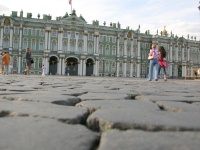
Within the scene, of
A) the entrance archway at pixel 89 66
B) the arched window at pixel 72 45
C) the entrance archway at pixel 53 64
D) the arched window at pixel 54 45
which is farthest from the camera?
the entrance archway at pixel 89 66

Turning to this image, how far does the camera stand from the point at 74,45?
53.3m

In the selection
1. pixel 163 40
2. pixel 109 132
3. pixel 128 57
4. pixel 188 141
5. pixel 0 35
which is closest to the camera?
pixel 188 141

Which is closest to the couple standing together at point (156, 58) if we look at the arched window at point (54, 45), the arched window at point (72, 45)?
the arched window at point (54, 45)

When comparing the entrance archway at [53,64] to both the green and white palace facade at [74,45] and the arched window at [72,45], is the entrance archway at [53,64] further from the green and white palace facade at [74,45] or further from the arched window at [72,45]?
the arched window at [72,45]

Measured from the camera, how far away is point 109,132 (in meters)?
1.38

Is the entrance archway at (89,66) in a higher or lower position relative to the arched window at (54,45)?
lower

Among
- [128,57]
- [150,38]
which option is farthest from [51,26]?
[150,38]

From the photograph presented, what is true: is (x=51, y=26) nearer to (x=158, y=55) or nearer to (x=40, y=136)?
(x=158, y=55)

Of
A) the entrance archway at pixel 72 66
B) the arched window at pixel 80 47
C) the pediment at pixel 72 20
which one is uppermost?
the pediment at pixel 72 20

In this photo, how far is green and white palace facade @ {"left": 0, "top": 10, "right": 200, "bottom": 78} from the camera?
165 feet

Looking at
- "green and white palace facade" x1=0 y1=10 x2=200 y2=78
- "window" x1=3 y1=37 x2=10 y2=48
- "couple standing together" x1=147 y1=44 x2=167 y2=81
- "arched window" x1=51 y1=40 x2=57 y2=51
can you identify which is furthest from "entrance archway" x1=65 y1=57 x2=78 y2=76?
"couple standing together" x1=147 y1=44 x2=167 y2=81

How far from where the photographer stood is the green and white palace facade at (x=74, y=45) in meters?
50.3

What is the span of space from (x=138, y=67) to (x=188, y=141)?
193ft

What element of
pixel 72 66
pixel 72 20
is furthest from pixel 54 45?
pixel 72 20
